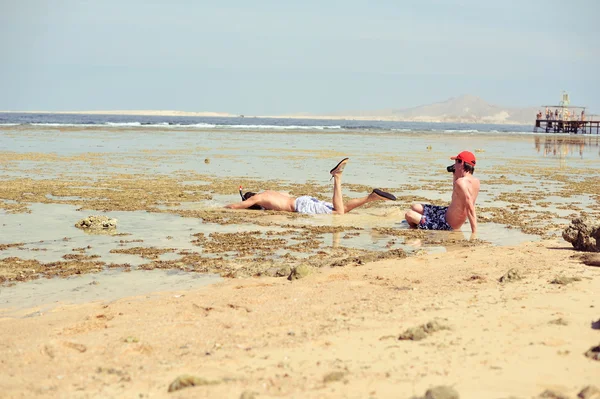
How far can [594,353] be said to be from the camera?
4656mm

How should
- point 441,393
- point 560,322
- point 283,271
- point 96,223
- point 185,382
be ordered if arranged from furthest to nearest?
point 96,223 < point 283,271 < point 560,322 < point 185,382 < point 441,393

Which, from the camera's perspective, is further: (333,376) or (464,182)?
(464,182)

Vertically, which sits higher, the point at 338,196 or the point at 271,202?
the point at 338,196

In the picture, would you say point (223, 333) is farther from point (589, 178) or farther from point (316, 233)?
point (589, 178)

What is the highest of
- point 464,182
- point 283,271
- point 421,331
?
point 464,182

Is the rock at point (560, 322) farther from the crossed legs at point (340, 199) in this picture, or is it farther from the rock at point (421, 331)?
the crossed legs at point (340, 199)

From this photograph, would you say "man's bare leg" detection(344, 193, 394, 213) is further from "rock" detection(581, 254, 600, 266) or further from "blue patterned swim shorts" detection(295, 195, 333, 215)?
"rock" detection(581, 254, 600, 266)

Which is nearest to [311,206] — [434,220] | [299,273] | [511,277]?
[434,220]

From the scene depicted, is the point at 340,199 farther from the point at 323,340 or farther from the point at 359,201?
the point at 323,340

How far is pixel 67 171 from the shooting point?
20.4 meters

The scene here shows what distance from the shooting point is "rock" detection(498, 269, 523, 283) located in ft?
22.8

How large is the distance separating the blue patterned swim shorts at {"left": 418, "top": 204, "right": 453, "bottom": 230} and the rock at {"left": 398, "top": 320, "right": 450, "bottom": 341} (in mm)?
6301

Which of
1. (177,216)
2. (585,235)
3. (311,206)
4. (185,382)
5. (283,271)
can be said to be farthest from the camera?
(311,206)

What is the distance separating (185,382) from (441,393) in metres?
1.62
